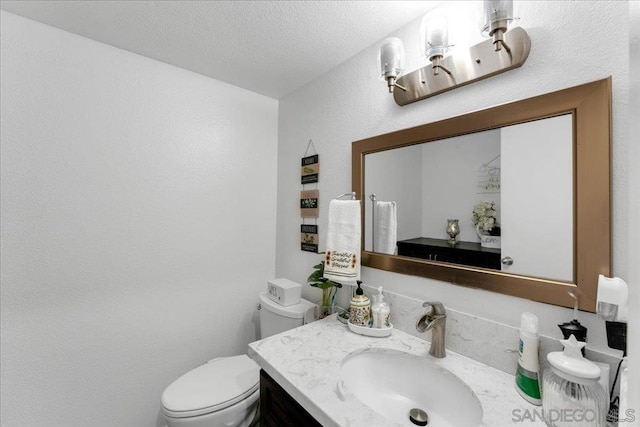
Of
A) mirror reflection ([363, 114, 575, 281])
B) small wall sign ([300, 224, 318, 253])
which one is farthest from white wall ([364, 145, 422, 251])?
small wall sign ([300, 224, 318, 253])

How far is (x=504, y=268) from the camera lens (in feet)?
2.96

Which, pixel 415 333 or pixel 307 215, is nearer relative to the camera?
pixel 415 333

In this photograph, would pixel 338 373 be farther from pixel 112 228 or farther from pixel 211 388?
pixel 112 228

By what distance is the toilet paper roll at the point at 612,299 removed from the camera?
66 cm

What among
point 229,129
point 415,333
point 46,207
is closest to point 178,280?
point 46,207

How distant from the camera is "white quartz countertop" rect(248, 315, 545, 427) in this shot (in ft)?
2.31

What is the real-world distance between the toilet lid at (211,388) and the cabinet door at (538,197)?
123 centimetres

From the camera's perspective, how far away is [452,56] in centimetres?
102

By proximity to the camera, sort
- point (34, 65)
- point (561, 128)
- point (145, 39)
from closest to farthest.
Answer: point (561, 128), point (34, 65), point (145, 39)

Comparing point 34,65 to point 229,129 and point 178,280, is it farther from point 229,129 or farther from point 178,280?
point 178,280

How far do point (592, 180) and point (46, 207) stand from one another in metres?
2.06

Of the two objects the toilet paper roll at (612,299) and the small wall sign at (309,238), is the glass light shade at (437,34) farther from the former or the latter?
the small wall sign at (309,238)
